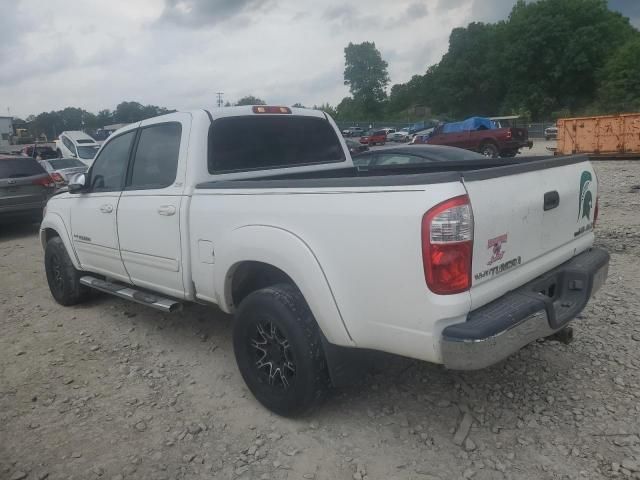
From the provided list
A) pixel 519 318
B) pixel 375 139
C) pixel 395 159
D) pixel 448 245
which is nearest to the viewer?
pixel 448 245

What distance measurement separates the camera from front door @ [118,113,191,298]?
3680mm

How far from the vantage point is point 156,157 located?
159 inches

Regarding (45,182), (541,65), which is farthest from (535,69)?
(45,182)

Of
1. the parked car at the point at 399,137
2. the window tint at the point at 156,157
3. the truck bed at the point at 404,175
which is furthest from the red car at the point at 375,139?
the window tint at the point at 156,157

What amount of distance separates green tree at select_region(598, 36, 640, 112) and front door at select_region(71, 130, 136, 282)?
5150 centimetres

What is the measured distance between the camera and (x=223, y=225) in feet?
10.6

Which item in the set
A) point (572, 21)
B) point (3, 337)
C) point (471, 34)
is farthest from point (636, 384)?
point (471, 34)

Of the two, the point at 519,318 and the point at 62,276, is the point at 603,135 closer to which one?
the point at 62,276

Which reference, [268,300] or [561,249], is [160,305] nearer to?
[268,300]

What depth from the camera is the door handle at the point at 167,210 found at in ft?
11.9

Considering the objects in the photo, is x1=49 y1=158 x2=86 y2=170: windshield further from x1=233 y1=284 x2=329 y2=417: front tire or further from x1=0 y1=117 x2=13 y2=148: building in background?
x1=0 y1=117 x2=13 y2=148: building in background

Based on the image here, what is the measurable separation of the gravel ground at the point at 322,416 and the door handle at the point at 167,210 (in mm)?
1231

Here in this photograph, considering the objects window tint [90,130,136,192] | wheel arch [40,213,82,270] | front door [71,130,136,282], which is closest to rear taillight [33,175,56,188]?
wheel arch [40,213,82,270]

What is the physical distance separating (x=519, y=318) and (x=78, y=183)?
4.01 m
